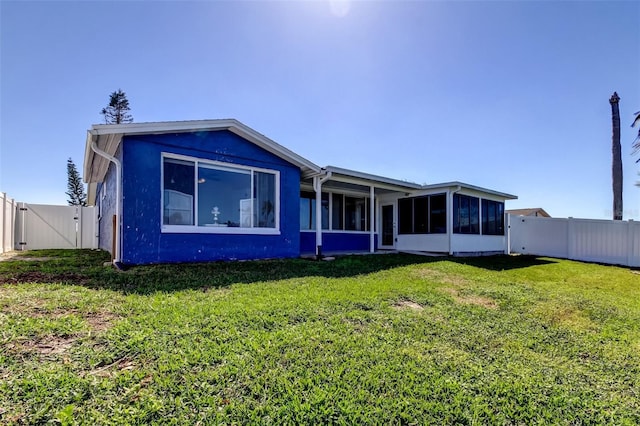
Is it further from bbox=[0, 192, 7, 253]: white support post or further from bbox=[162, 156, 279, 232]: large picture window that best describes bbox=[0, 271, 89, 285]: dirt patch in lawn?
bbox=[0, 192, 7, 253]: white support post

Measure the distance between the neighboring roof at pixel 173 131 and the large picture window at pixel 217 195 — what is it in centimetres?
67

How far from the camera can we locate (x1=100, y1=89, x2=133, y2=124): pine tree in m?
31.4

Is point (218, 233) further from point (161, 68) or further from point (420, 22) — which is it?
point (420, 22)

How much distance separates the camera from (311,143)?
56.6ft

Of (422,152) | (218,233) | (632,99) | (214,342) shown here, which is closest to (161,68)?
(218,233)

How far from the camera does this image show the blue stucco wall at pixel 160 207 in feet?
22.6

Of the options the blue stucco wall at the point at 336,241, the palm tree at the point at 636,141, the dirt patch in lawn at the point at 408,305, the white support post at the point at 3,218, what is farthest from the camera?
the palm tree at the point at 636,141

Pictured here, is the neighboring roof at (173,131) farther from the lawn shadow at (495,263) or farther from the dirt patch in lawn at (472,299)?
the lawn shadow at (495,263)

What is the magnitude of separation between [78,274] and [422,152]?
16440 mm

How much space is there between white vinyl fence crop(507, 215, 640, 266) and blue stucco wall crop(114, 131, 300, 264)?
39.0 feet

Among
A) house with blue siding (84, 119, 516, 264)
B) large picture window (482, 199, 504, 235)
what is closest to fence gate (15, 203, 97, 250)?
house with blue siding (84, 119, 516, 264)

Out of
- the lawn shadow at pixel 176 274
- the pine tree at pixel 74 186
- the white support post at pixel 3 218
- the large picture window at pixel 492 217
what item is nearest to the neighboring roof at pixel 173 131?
the lawn shadow at pixel 176 274

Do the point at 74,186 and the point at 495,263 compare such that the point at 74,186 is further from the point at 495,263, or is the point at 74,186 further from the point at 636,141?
the point at 636,141

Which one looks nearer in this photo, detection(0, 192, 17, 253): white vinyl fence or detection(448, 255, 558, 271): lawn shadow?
detection(448, 255, 558, 271): lawn shadow
